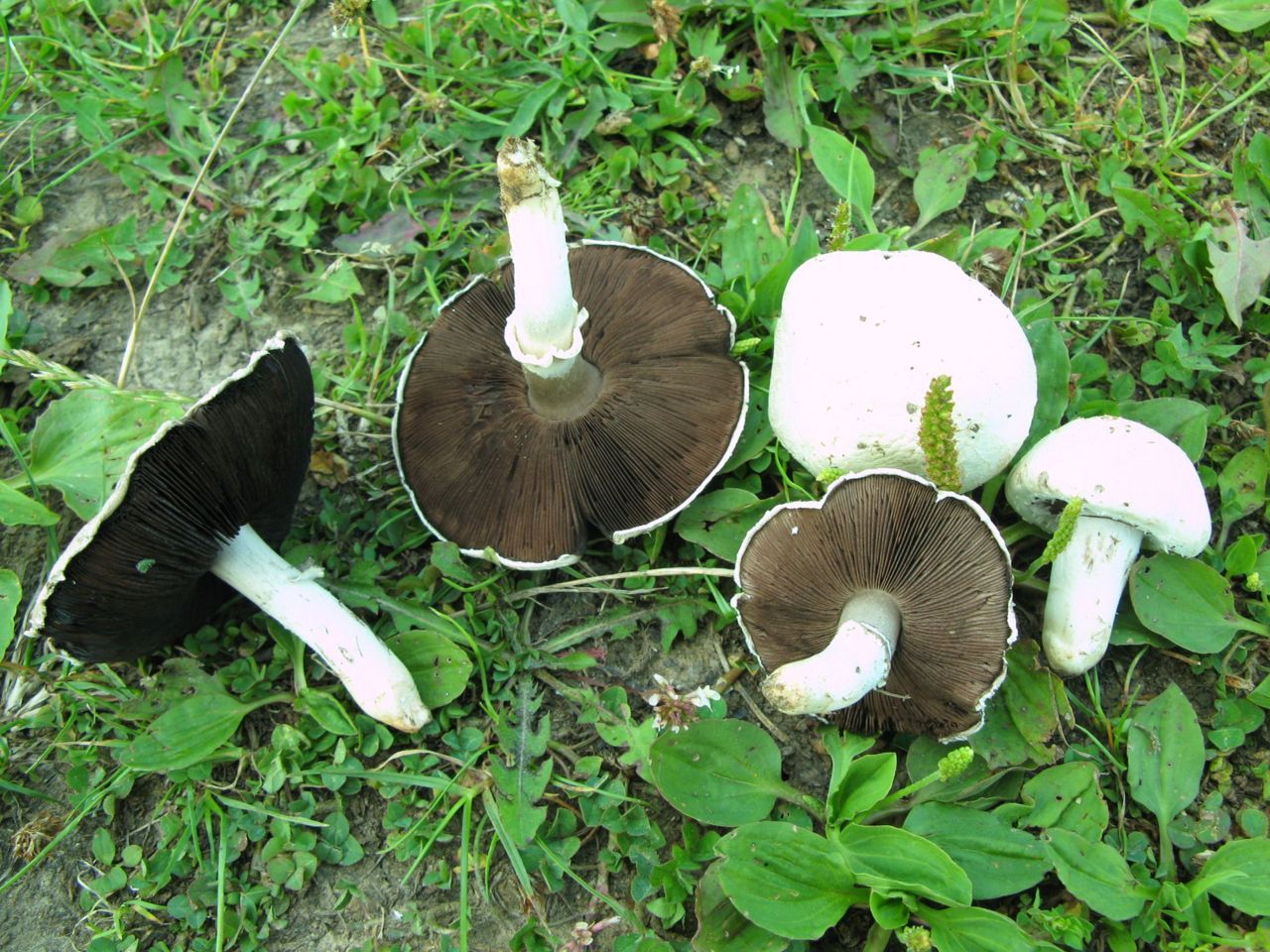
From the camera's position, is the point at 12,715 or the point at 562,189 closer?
the point at 12,715

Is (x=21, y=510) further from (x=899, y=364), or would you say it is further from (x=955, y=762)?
(x=955, y=762)

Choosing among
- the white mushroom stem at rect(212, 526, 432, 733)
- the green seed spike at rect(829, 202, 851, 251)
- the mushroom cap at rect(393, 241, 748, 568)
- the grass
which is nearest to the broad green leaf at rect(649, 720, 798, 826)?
the grass

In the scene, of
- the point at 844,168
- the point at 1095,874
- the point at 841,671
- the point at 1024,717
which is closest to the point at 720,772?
the point at 841,671

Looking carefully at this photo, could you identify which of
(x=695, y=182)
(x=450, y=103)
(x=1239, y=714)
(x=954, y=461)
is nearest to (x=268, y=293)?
(x=450, y=103)

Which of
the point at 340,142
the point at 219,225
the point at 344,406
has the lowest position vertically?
the point at 344,406

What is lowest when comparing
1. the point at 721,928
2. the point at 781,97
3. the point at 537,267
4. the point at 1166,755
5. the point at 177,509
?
the point at 721,928

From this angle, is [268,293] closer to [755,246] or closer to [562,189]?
[562,189]

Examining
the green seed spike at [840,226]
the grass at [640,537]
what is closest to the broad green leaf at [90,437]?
the grass at [640,537]
